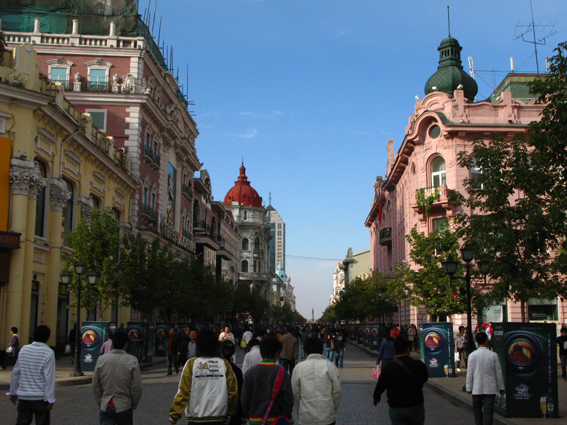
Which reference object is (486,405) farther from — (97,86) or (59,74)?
(59,74)

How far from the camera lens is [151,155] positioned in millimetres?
42062

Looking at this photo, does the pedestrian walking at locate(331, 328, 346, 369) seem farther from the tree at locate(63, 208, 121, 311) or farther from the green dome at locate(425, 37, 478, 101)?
the green dome at locate(425, 37, 478, 101)

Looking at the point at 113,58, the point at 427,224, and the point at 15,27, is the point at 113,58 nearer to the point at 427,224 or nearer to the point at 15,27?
the point at 15,27

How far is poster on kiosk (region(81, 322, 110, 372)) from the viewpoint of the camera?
69.3ft

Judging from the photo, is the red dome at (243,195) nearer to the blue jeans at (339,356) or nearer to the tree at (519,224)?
the blue jeans at (339,356)

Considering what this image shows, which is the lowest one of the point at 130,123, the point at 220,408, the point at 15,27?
the point at 220,408

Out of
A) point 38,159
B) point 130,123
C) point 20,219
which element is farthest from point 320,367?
point 130,123

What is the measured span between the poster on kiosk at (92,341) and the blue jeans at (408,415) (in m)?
15.6

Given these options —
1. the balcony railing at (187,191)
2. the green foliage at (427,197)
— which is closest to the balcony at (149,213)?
the balcony railing at (187,191)

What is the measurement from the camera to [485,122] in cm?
4184

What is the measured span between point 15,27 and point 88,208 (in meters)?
17.7

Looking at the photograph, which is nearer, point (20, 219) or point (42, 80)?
point (20, 219)

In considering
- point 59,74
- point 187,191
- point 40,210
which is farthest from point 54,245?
point 187,191

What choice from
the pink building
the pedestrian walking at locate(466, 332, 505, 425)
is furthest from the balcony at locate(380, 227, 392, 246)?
the pedestrian walking at locate(466, 332, 505, 425)
